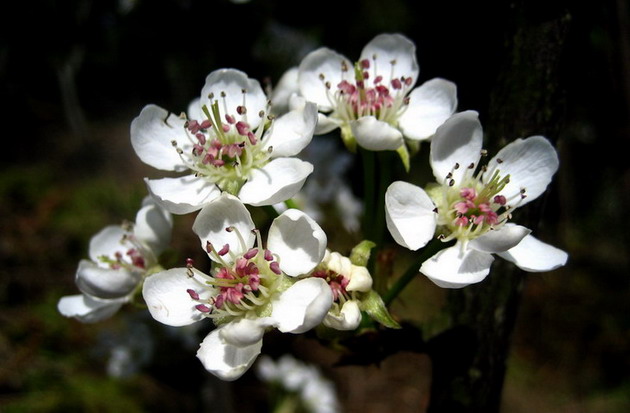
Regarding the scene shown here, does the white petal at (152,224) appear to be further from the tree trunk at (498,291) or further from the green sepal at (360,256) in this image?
the tree trunk at (498,291)

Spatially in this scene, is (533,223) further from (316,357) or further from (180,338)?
(316,357)

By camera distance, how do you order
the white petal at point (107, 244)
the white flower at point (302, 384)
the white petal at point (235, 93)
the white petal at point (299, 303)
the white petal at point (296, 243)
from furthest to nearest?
the white flower at point (302, 384), the white petal at point (107, 244), the white petal at point (235, 93), the white petal at point (296, 243), the white petal at point (299, 303)

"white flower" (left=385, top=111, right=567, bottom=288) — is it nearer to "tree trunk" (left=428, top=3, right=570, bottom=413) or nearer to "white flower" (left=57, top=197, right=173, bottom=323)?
"tree trunk" (left=428, top=3, right=570, bottom=413)

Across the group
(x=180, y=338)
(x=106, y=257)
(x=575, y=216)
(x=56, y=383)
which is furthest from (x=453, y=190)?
(x=575, y=216)

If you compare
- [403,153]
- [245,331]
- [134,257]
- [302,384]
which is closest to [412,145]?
[403,153]

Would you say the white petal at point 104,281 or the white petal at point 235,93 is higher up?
the white petal at point 235,93

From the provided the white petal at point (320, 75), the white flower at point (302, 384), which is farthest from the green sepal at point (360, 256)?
the white flower at point (302, 384)
